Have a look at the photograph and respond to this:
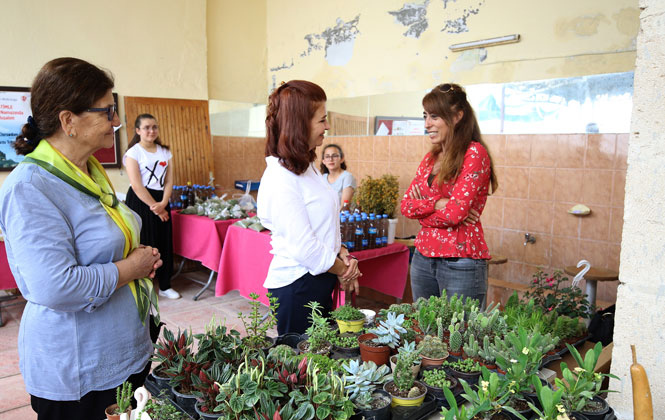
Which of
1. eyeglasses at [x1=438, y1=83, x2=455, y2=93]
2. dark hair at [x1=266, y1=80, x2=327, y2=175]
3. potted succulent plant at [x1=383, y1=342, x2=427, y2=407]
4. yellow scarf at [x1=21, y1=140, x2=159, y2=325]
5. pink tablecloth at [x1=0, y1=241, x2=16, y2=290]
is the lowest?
pink tablecloth at [x1=0, y1=241, x2=16, y2=290]

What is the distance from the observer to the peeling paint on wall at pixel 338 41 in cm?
570

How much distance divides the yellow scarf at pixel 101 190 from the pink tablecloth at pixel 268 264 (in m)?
1.97

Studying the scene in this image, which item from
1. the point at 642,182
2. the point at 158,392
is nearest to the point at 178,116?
the point at 158,392

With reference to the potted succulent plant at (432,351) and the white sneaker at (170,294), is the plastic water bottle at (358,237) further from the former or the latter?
the white sneaker at (170,294)

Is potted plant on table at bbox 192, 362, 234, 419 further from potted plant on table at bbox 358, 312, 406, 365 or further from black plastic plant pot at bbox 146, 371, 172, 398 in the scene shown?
potted plant on table at bbox 358, 312, 406, 365

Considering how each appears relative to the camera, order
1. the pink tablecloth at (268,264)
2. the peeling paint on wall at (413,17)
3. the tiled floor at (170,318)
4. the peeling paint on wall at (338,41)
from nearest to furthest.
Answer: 1. the tiled floor at (170,318)
2. the pink tablecloth at (268,264)
3. the peeling paint on wall at (413,17)
4. the peeling paint on wall at (338,41)

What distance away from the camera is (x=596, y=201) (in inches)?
154

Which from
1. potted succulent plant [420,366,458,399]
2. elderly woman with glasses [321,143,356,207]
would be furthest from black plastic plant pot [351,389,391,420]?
elderly woman with glasses [321,143,356,207]

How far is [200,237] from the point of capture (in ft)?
15.1

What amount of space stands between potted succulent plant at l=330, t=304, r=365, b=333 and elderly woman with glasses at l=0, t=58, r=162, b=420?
0.70 metres

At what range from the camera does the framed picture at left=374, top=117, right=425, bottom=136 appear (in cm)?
509

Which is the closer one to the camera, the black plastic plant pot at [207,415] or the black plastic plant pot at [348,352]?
the black plastic plant pot at [207,415]

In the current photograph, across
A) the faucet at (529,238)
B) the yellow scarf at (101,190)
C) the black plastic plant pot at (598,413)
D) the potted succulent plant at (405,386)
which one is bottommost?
the faucet at (529,238)

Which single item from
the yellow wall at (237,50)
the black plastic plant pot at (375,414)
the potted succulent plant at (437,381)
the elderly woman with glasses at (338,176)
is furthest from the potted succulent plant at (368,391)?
the yellow wall at (237,50)
